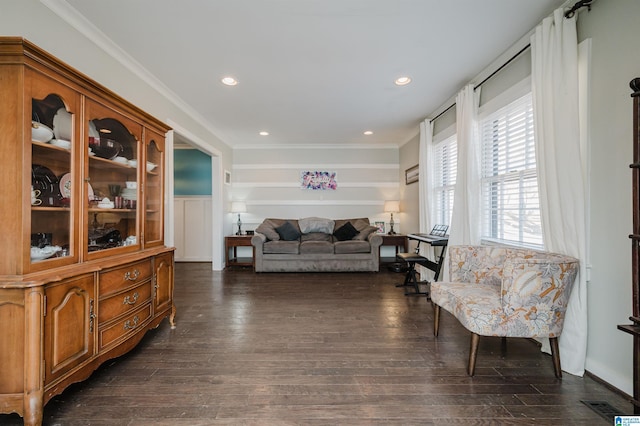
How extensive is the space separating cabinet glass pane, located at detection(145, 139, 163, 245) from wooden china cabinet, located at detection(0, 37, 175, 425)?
2.2 inches

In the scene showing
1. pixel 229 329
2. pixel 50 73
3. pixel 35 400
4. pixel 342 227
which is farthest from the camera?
pixel 342 227

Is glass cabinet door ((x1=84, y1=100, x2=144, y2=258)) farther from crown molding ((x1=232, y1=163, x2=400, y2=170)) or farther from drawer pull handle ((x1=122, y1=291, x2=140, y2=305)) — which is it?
crown molding ((x1=232, y1=163, x2=400, y2=170))

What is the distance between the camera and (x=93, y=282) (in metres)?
1.70

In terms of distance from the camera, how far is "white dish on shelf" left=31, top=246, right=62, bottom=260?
4.80ft

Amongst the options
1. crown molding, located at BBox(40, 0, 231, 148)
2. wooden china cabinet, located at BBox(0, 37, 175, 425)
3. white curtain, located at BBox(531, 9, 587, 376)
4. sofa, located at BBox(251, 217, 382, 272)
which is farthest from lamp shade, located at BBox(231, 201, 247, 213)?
white curtain, located at BBox(531, 9, 587, 376)

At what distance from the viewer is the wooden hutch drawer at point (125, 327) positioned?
1.79 m

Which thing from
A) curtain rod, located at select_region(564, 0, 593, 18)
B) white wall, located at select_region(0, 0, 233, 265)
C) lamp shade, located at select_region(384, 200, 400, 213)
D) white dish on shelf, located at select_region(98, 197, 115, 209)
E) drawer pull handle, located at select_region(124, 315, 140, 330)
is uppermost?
curtain rod, located at select_region(564, 0, 593, 18)

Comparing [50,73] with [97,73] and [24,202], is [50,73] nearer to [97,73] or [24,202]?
[24,202]

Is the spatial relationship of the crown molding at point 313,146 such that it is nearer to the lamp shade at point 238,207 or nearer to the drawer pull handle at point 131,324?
the lamp shade at point 238,207

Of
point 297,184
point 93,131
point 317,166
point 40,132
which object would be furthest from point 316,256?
point 40,132

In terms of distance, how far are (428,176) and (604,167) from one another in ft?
8.53

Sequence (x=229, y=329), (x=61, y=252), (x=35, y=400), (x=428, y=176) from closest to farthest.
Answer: (x=35, y=400)
(x=61, y=252)
(x=229, y=329)
(x=428, y=176)

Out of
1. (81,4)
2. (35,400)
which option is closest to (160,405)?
(35,400)

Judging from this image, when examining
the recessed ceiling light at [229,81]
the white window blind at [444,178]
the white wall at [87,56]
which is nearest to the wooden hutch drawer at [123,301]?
the white wall at [87,56]
